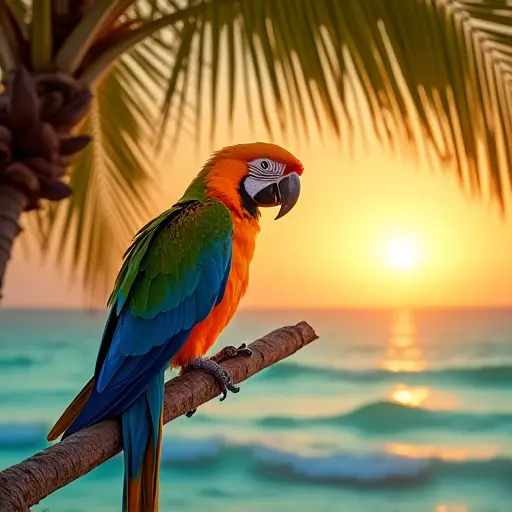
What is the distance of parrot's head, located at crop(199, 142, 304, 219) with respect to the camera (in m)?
0.67

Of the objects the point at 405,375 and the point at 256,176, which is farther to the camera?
the point at 405,375

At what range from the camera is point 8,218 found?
91 cm

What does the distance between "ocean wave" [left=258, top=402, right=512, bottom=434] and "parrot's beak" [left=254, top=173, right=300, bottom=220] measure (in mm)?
3192

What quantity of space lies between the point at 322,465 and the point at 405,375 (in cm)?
93

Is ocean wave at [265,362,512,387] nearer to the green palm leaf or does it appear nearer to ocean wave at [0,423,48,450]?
ocean wave at [0,423,48,450]

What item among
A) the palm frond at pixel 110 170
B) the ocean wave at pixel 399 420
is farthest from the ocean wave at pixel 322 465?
the palm frond at pixel 110 170

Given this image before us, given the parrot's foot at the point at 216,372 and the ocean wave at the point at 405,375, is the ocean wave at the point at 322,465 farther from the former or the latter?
the parrot's foot at the point at 216,372

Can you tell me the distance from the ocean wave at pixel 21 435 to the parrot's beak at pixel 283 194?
9.80ft

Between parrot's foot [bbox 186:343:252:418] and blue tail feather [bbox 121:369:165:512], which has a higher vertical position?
parrot's foot [bbox 186:343:252:418]

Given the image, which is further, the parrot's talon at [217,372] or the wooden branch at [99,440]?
the parrot's talon at [217,372]

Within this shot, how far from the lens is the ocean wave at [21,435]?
3449 millimetres

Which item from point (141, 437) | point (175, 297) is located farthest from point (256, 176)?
point (141, 437)

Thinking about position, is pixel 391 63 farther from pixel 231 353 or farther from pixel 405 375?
pixel 405 375

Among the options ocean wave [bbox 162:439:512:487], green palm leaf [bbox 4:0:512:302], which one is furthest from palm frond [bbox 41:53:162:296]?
ocean wave [bbox 162:439:512:487]
